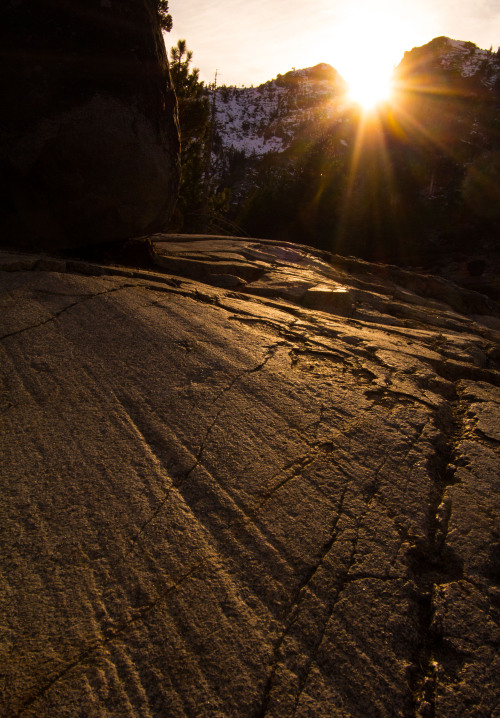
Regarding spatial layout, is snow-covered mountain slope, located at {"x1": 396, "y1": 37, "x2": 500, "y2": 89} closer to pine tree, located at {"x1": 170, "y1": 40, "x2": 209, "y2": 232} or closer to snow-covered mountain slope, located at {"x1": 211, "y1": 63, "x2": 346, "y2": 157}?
snow-covered mountain slope, located at {"x1": 211, "y1": 63, "x2": 346, "y2": 157}

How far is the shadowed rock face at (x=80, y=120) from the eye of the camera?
11.8 ft

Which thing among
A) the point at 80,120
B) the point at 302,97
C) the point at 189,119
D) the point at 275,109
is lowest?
the point at 80,120

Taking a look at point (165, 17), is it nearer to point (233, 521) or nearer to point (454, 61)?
point (233, 521)

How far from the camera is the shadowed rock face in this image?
141 inches

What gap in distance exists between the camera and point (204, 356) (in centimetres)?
263

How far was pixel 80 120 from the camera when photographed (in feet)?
12.4

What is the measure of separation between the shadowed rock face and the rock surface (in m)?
1.23

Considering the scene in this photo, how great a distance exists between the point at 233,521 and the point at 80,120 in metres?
3.80

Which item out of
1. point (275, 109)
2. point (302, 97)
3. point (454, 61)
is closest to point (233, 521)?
point (275, 109)

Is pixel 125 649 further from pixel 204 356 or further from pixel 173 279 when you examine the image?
pixel 173 279

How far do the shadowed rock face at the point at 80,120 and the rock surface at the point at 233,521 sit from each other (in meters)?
1.23

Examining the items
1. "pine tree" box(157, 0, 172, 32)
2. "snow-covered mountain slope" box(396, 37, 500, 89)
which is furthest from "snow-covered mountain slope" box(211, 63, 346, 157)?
"pine tree" box(157, 0, 172, 32)

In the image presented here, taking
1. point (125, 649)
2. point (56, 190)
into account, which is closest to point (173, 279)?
point (56, 190)

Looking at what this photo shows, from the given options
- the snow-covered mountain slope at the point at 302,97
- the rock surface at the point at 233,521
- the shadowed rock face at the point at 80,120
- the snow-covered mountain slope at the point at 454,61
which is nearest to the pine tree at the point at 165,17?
the shadowed rock face at the point at 80,120
